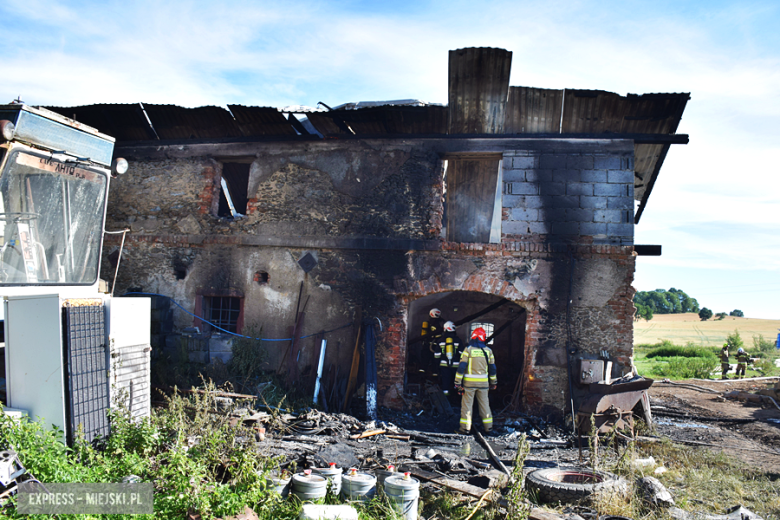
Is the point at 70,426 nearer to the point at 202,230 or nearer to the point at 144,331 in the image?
the point at 144,331

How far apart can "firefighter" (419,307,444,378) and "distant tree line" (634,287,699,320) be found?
54.7 meters

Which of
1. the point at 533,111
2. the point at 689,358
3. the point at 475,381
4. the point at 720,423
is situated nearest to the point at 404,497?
the point at 475,381

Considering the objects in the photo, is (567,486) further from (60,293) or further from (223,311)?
(223,311)

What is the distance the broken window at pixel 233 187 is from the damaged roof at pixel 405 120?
208 centimetres

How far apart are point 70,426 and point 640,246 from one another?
9107mm

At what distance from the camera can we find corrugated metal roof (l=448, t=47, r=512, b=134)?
8281 millimetres

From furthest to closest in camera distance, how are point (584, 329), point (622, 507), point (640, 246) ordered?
point (640, 246), point (584, 329), point (622, 507)

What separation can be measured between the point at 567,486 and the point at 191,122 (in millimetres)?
9052

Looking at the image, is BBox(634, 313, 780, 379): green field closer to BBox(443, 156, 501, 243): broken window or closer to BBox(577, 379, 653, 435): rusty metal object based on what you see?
BBox(443, 156, 501, 243): broken window

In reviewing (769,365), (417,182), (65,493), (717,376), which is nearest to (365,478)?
(65,493)

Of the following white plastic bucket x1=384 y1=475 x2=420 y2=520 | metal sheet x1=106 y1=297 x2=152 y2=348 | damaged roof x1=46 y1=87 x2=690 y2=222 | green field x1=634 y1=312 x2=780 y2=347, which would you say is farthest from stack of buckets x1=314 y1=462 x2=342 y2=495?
green field x1=634 y1=312 x2=780 y2=347

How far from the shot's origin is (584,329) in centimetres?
860

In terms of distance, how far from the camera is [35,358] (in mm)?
4109

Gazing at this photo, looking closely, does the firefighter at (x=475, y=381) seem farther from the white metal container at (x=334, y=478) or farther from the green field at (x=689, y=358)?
the green field at (x=689, y=358)
